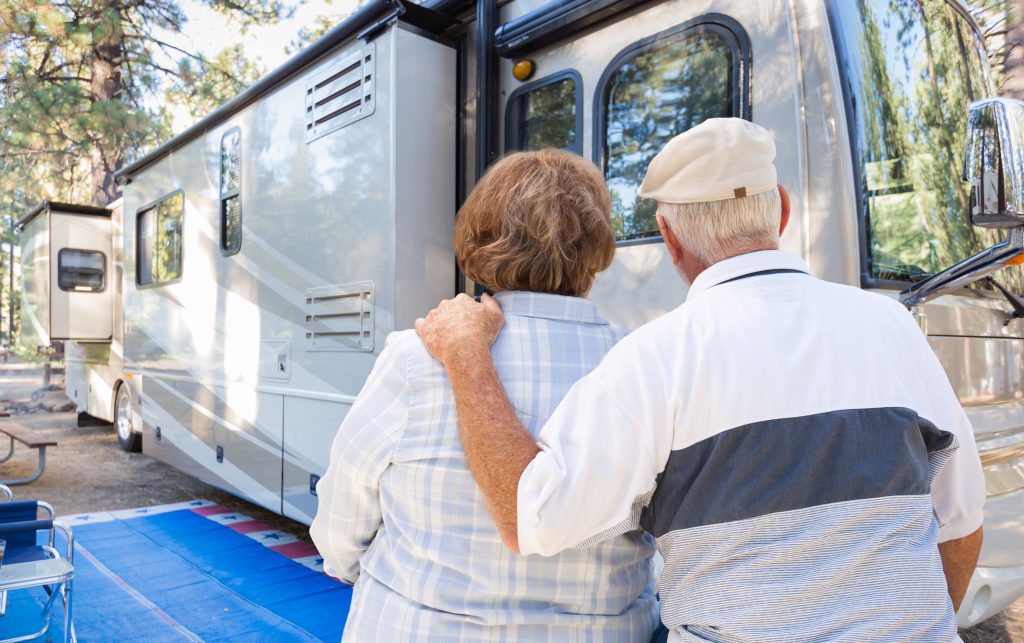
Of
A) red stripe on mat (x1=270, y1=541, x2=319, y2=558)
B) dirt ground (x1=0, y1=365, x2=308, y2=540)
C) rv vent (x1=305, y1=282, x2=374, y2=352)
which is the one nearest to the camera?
rv vent (x1=305, y1=282, x2=374, y2=352)

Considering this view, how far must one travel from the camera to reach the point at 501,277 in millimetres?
1444

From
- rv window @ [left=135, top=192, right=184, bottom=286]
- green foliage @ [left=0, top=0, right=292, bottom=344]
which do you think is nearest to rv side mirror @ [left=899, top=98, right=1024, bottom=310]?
rv window @ [left=135, top=192, right=184, bottom=286]

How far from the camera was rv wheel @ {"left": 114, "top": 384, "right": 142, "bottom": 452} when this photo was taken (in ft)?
28.5

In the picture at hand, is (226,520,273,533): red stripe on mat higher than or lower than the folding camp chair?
lower

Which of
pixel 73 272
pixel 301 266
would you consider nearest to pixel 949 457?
pixel 301 266

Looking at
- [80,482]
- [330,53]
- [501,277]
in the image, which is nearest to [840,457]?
[501,277]

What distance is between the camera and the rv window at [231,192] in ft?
15.7

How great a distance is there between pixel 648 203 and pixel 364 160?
1466mm

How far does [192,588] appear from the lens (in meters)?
4.07

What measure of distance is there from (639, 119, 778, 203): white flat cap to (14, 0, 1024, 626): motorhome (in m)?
0.92

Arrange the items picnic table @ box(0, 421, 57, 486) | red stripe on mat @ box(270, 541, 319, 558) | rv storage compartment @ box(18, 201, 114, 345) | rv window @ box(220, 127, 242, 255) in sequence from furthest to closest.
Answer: rv storage compartment @ box(18, 201, 114, 345), picnic table @ box(0, 421, 57, 486), rv window @ box(220, 127, 242, 255), red stripe on mat @ box(270, 541, 319, 558)

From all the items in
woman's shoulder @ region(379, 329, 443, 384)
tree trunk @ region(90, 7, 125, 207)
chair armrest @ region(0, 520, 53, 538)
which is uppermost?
tree trunk @ region(90, 7, 125, 207)

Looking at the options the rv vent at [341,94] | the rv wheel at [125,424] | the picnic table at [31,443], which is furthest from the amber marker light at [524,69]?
the rv wheel at [125,424]

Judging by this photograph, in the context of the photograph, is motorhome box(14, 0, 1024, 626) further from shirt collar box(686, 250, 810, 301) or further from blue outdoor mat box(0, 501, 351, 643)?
shirt collar box(686, 250, 810, 301)
